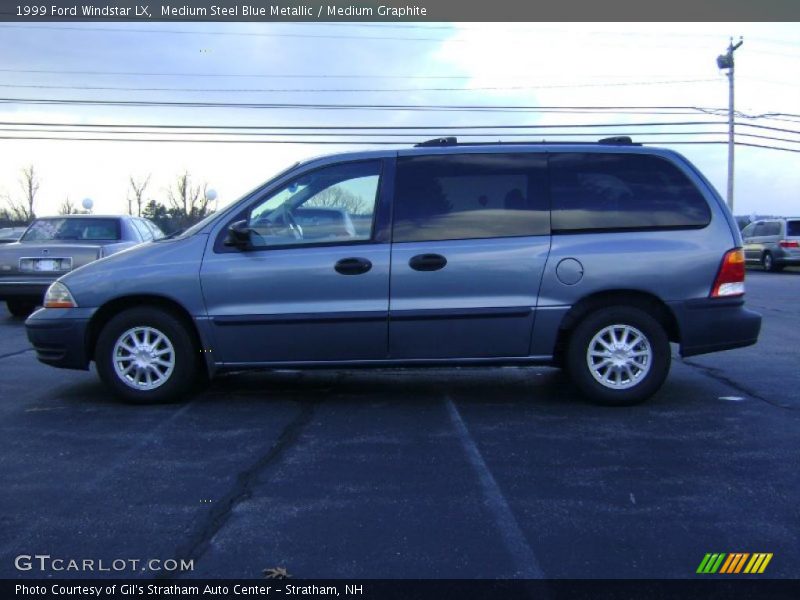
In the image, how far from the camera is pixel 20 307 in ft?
40.7

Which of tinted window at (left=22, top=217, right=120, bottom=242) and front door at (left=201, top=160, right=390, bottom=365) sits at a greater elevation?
tinted window at (left=22, top=217, right=120, bottom=242)

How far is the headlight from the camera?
6.10 m

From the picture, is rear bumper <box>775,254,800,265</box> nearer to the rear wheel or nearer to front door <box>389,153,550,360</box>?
the rear wheel

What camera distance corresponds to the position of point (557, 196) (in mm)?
6043

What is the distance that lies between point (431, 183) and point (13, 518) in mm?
3570

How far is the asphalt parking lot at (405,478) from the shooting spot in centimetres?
346

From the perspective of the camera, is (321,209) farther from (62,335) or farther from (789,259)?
(789,259)

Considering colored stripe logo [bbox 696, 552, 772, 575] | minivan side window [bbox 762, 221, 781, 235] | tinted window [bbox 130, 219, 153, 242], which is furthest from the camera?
minivan side window [bbox 762, 221, 781, 235]

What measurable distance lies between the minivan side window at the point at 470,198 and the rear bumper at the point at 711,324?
121 cm

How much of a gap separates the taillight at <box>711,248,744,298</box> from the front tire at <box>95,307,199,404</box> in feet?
12.8

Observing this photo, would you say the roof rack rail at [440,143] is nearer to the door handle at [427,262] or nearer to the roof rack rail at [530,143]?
the roof rack rail at [530,143]

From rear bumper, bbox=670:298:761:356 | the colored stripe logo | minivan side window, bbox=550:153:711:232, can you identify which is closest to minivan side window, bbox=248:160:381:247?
minivan side window, bbox=550:153:711:232
